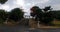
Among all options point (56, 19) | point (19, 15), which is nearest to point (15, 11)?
point (19, 15)

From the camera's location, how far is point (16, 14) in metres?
31.0

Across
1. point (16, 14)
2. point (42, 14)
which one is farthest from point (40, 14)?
point (16, 14)

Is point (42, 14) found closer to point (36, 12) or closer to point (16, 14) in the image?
point (36, 12)

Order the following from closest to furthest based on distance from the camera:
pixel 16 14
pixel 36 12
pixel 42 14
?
1. pixel 16 14
2. pixel 42 14
3. pixel 36 12

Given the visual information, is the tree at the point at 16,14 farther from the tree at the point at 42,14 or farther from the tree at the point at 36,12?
the tree at the point at 42,14

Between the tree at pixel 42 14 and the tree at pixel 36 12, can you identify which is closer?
the tree at pixel 42 14

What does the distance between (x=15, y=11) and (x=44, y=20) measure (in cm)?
547

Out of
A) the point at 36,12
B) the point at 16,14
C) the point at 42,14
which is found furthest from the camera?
the point at 36,12

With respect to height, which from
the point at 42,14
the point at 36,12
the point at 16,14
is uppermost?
the point at 36,12

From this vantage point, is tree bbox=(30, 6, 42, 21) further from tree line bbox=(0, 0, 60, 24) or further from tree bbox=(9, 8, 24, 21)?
tree bbox=(9, 8, 24, 21)

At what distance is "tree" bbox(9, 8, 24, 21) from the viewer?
99.6 feet

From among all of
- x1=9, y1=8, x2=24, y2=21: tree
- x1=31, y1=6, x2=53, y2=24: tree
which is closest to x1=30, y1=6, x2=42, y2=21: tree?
x1=31, y1=6, x2=53, y2=24: tree

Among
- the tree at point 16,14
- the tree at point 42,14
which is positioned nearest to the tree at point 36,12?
the tree at point 42,14

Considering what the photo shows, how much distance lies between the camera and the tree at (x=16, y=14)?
30356 millimetres
